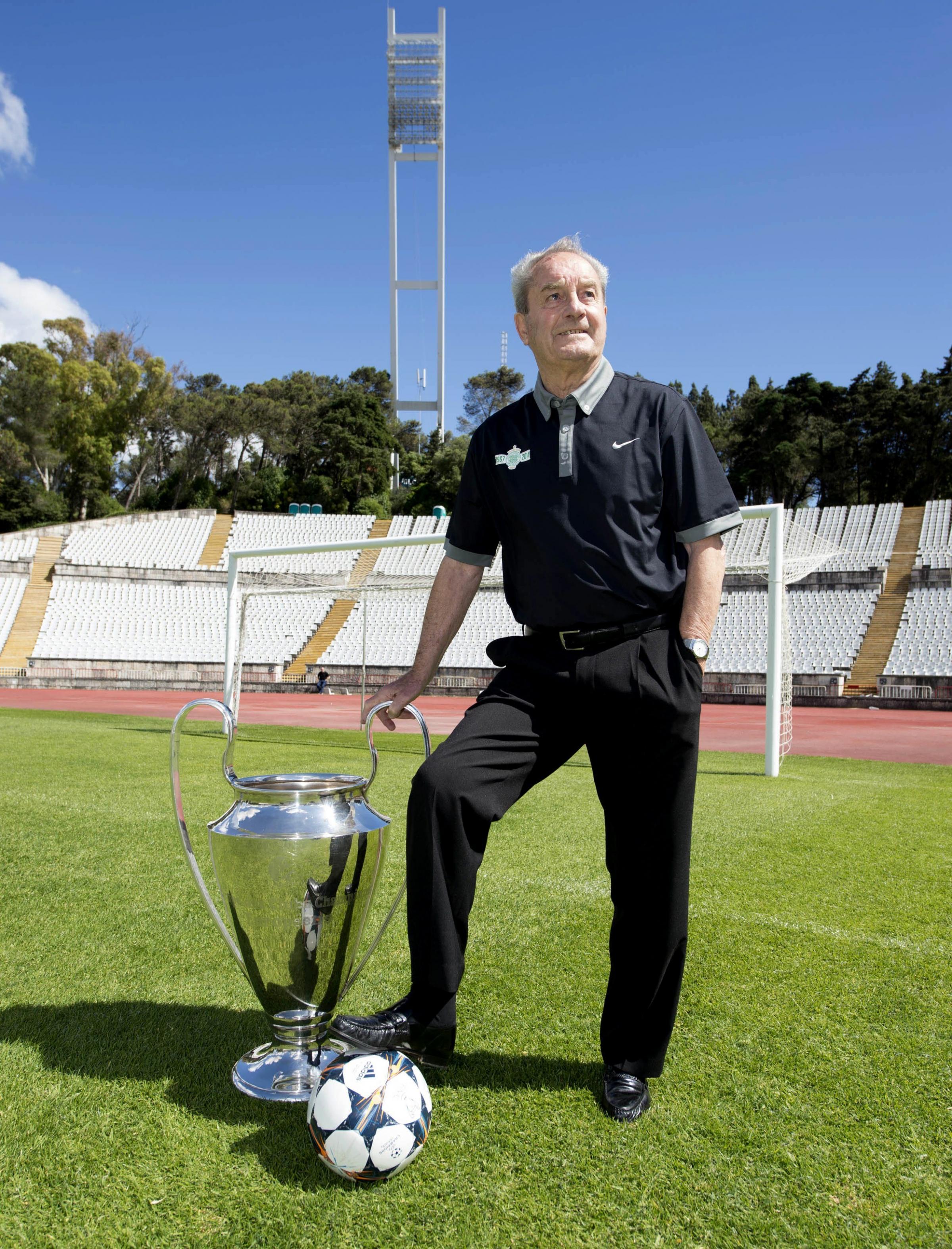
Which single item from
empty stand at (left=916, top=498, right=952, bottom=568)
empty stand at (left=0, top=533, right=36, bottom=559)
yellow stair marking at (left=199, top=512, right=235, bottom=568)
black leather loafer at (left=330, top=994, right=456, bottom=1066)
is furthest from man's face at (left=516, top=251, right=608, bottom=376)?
empty stand at (left=0, top=533, right=36, bottom=559)

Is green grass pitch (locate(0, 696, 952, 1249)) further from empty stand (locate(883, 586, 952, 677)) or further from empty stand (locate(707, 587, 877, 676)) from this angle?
empty stand (locate(883, 586, 952, 677))

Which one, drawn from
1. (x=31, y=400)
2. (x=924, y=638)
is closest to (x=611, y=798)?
(x=924, y=638)

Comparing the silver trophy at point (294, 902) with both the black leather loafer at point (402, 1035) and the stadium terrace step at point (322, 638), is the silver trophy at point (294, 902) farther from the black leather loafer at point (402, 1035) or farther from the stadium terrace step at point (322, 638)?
the stadium terrace step at point (322, 638)

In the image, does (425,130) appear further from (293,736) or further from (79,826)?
(79,826)

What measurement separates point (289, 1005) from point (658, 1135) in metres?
0.98

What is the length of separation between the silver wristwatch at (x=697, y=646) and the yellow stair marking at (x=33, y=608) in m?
32.8

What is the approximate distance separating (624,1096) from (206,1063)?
3.76 feet

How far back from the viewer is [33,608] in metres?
33.8

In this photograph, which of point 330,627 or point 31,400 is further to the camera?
point 31,400

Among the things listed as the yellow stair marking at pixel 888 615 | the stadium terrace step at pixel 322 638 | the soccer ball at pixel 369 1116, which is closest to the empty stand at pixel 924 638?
the yellow stair marking at pixel 888 615

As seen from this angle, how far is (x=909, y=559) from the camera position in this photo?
110 ft

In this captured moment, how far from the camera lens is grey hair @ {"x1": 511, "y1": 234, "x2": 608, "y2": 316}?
7.86ft

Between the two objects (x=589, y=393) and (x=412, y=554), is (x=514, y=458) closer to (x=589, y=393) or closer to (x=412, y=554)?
(x=589, y=393)

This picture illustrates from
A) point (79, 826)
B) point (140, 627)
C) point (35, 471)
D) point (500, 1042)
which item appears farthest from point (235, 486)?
point (500, 1042)
